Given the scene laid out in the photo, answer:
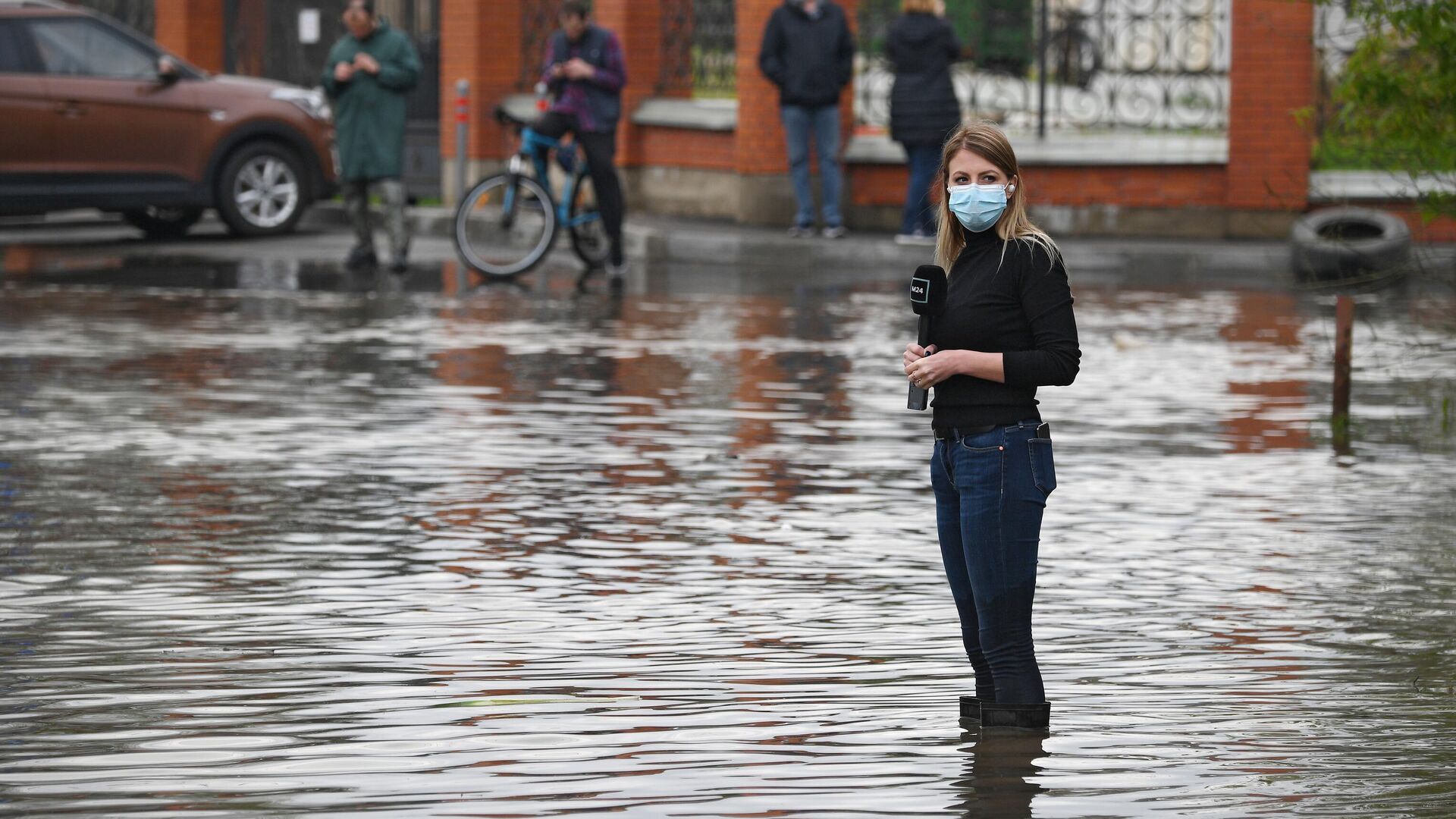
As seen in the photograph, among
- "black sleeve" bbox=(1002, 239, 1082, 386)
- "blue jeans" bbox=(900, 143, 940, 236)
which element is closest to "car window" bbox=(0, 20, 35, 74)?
"blue jeans" bbox=(900, 143, 940, 236)

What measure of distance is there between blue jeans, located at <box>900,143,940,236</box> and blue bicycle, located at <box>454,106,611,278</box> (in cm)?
283

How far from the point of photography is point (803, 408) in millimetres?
11531

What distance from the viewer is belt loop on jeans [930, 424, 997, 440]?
219 inches

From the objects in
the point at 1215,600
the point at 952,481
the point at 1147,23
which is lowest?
the point at 1215,600

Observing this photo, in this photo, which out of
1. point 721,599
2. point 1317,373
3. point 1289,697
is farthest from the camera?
point 1317,373

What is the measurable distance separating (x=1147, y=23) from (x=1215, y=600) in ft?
50.2

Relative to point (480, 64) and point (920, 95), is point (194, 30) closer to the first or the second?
point (480, 64)

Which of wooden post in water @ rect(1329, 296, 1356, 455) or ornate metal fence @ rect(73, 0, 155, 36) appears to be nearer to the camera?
wooden post in water @ rect(1329, 296, 1356, 455)

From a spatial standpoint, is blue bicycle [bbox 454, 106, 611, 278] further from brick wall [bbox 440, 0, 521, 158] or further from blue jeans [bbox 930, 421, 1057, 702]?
blue jeans [bbox 930, 421, 1057, 702]

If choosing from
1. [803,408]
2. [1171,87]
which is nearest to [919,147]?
[1171,87]

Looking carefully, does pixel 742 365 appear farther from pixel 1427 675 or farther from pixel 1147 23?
pixel 1147 23

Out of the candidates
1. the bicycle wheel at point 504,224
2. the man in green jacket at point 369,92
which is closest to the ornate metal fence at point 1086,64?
the bicycle wheel at point 504,224

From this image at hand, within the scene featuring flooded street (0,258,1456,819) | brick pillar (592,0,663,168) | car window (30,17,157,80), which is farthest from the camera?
brick pillar (592,0,663,168)

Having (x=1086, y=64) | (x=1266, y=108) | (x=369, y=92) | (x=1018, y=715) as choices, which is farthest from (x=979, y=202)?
(x=1086, y=64)
